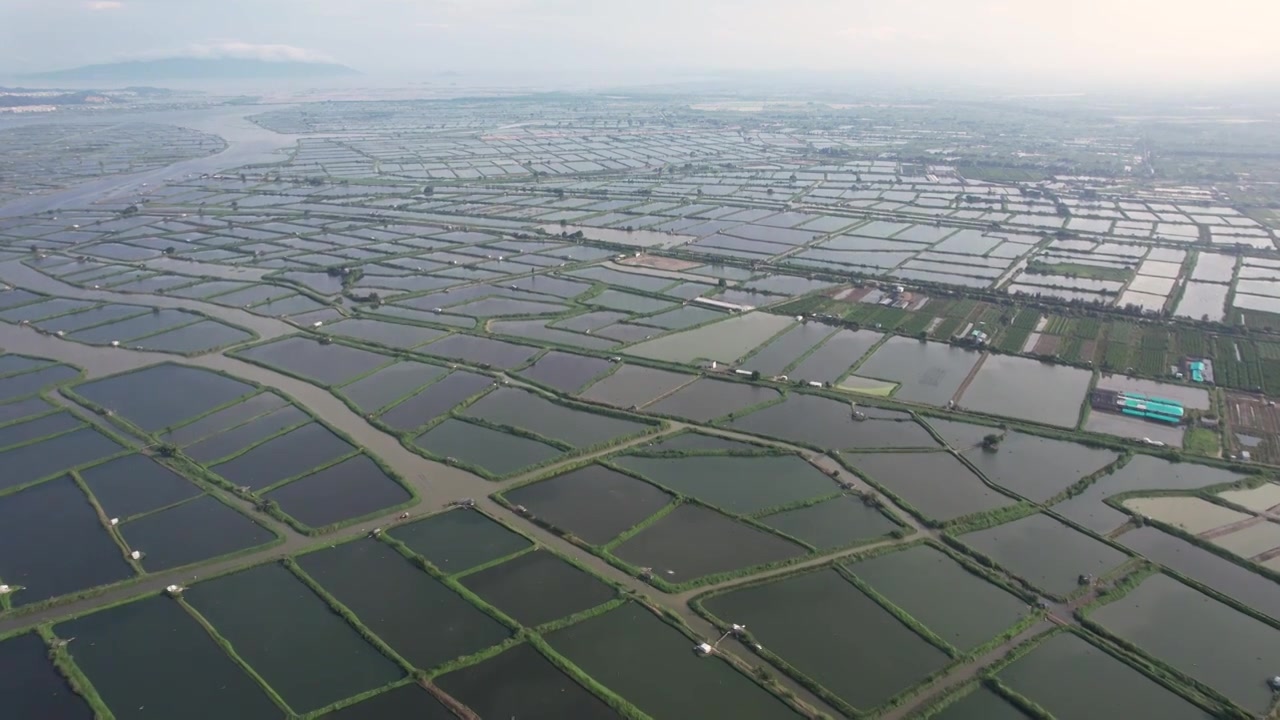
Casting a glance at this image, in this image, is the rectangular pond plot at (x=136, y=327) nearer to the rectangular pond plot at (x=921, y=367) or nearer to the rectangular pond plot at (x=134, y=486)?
the rectangular pond plot at (x=134, y=486)

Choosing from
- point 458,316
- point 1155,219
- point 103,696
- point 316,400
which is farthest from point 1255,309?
point 103,696

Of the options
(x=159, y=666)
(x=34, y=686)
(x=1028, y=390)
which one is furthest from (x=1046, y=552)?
(x=34, y=686)

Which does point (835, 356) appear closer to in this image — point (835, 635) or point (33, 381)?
point (835, 635)

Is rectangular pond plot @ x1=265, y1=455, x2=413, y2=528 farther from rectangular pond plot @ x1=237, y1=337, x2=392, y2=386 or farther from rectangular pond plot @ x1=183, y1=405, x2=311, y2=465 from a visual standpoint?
rectangular pond plot @ x1=237, y1=337, x2=392, y2=386

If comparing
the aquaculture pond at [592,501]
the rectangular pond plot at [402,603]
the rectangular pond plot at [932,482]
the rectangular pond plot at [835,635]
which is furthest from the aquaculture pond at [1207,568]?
the rectangular pond plot at [402,603]

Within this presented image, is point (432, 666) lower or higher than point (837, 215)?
lower

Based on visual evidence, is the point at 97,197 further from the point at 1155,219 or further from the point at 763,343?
the point at 1155,219

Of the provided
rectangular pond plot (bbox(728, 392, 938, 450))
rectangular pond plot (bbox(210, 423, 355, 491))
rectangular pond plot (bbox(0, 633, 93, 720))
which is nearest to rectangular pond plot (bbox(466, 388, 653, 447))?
rectangular pond plot (bbox(728, 392, 938, 450))
